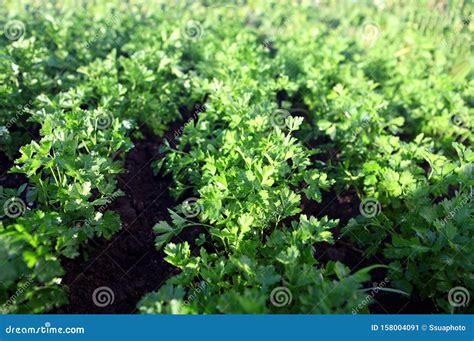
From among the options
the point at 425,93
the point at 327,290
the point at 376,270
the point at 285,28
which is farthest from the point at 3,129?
the point at 285,28

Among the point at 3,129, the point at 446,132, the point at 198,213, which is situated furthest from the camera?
the point at 446,132

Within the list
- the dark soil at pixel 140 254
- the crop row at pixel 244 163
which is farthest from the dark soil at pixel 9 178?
the dark soil at pixel 140 254

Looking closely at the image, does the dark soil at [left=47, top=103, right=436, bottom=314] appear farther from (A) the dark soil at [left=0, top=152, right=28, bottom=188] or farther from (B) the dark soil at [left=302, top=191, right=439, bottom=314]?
(A) the dark soil at [left=0, top=152, right=28, bottom=188]

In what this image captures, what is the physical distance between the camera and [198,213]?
3072 millimetres

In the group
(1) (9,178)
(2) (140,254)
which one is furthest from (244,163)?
(1) (9,178)

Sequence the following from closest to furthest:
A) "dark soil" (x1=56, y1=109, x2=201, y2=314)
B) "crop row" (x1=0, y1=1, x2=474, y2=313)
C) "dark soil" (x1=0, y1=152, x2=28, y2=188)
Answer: "crop row" (x1=0, y1=1, x2=474, y2=313) < "dark soil" (x1=56, y1=109, x2=201, y2=314) < "dark soil" (x1=0, y1=152, x2=28, y2=188)

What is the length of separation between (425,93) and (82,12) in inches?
162

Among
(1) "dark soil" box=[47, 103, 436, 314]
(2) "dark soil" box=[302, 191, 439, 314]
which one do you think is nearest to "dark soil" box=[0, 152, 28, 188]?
(1) "dark soil" box=[47, 103, 436, 314]

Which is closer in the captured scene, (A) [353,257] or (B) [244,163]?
(B) [244,163]

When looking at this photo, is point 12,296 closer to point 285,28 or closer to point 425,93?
point 425,93

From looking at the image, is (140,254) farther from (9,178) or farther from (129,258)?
(9,178)

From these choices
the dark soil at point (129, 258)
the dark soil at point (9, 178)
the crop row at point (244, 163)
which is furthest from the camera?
the dark soil at point (9, 178)

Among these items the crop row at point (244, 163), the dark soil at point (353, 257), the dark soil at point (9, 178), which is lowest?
the dark soil at point (9, 178)

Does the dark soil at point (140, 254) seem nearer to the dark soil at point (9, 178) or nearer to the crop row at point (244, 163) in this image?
the crop row at point (244, 163)
